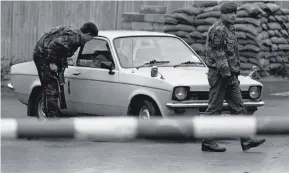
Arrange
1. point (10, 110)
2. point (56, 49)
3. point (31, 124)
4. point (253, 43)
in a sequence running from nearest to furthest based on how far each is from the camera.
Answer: point (31, 124) < point (56, 49) < point (10, 110) < point (253, 43)

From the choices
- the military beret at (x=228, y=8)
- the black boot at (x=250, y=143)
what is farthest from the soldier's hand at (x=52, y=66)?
the black boot at (x=250, y=143)

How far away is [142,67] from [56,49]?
1.15 metres

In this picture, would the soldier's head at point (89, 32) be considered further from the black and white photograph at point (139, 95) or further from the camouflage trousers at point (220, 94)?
the camouflage trousers at point (220, 94)

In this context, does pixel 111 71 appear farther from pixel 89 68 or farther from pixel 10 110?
pixel 10 110

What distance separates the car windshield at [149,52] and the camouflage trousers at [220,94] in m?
1.66

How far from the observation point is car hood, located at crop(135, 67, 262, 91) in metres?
9.66

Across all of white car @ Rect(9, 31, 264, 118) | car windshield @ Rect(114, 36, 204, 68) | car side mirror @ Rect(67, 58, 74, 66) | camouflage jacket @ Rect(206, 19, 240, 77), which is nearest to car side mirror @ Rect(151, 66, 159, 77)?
white car @ Rect(9, 31, 264, 118)

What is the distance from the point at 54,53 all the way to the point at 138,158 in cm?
222

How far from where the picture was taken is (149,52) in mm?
10703

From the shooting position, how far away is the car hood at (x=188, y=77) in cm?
966

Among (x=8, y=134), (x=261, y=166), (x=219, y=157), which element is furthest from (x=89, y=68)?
(x=8, y=134)

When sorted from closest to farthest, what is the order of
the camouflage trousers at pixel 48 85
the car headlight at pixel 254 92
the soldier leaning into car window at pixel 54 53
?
the car headlight at pixel 254 92, the soldier leaning into car window at pixel 54 53, the camouflage trousers at pixel 48 85

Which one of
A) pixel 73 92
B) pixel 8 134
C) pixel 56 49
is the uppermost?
pixel 8 134

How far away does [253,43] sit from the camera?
54.8 feet
